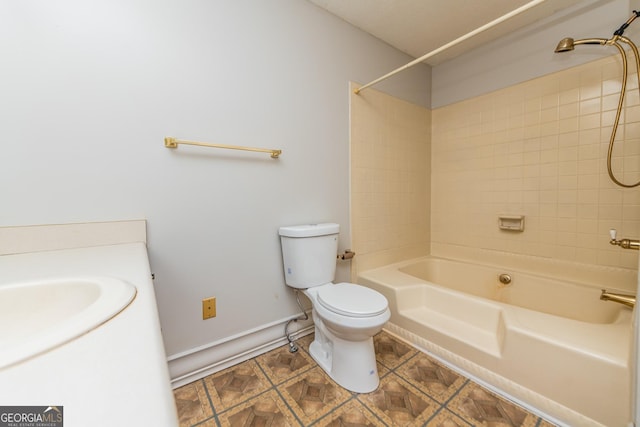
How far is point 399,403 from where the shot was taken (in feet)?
3.76

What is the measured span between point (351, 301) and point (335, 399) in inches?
16.9

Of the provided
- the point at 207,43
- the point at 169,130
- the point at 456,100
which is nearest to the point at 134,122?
the point at 169,130

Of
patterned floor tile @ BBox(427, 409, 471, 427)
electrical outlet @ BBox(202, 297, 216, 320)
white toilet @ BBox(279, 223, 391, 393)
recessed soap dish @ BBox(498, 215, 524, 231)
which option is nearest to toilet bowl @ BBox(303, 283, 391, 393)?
white toilet @ BBox(279, 223, 391, 393)

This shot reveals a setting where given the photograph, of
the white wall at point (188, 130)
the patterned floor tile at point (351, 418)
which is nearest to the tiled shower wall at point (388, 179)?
the white wall at point (188, 130)

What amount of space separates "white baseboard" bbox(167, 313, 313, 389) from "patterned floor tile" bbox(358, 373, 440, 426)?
0.60 m

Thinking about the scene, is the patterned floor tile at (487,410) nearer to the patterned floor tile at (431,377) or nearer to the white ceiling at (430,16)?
the patterned floor tile at (431,377)

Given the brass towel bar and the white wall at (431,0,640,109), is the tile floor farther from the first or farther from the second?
the white wall at (431,0,640,109)

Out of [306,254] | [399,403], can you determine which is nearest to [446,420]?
[399,403]

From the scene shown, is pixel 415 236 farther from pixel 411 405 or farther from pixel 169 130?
pixel 169 130

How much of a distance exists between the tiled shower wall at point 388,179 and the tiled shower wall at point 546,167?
0.22 meters

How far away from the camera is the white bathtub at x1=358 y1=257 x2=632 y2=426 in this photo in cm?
99

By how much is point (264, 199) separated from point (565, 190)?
1.94 metres

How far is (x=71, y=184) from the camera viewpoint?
103 centimetres

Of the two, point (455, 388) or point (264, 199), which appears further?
point (264, 199)
